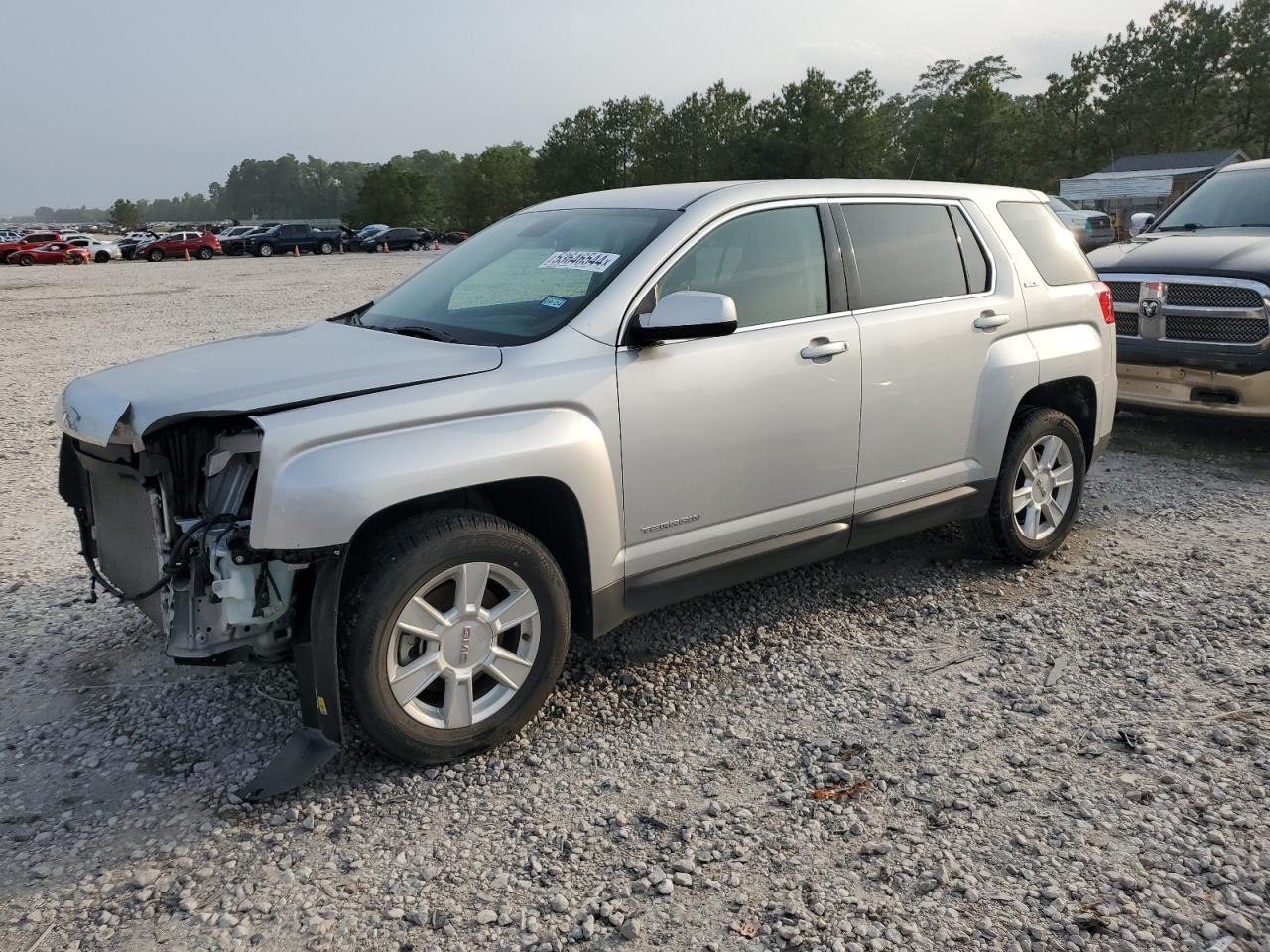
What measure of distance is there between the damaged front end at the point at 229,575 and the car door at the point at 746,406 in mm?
1147

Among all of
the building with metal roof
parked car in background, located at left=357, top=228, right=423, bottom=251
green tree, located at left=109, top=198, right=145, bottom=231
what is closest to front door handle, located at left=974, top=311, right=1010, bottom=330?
parked car in background, located at left=357, top=228, right=423, bottom=251

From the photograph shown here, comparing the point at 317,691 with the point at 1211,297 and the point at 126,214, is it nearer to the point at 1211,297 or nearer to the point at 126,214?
the point at 1211,297

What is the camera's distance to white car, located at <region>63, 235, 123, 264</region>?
47.6 metres

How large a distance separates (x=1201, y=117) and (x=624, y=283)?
94.0m

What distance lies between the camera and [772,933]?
2656 millimetres

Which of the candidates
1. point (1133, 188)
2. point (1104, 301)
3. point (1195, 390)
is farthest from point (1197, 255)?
point (1133, 188)

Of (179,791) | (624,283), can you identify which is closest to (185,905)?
(179,791)

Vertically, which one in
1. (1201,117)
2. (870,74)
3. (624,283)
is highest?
(870,74)

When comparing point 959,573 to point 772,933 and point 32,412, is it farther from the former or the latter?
point 32,412

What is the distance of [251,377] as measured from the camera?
10.9 ft

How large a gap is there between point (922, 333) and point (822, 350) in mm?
657

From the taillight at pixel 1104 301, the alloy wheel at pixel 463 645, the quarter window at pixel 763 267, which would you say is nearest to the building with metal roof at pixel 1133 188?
the taillight at pixel 1104 301

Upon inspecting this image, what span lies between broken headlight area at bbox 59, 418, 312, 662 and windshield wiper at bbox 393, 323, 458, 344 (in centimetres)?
90

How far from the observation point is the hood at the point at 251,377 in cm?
311
